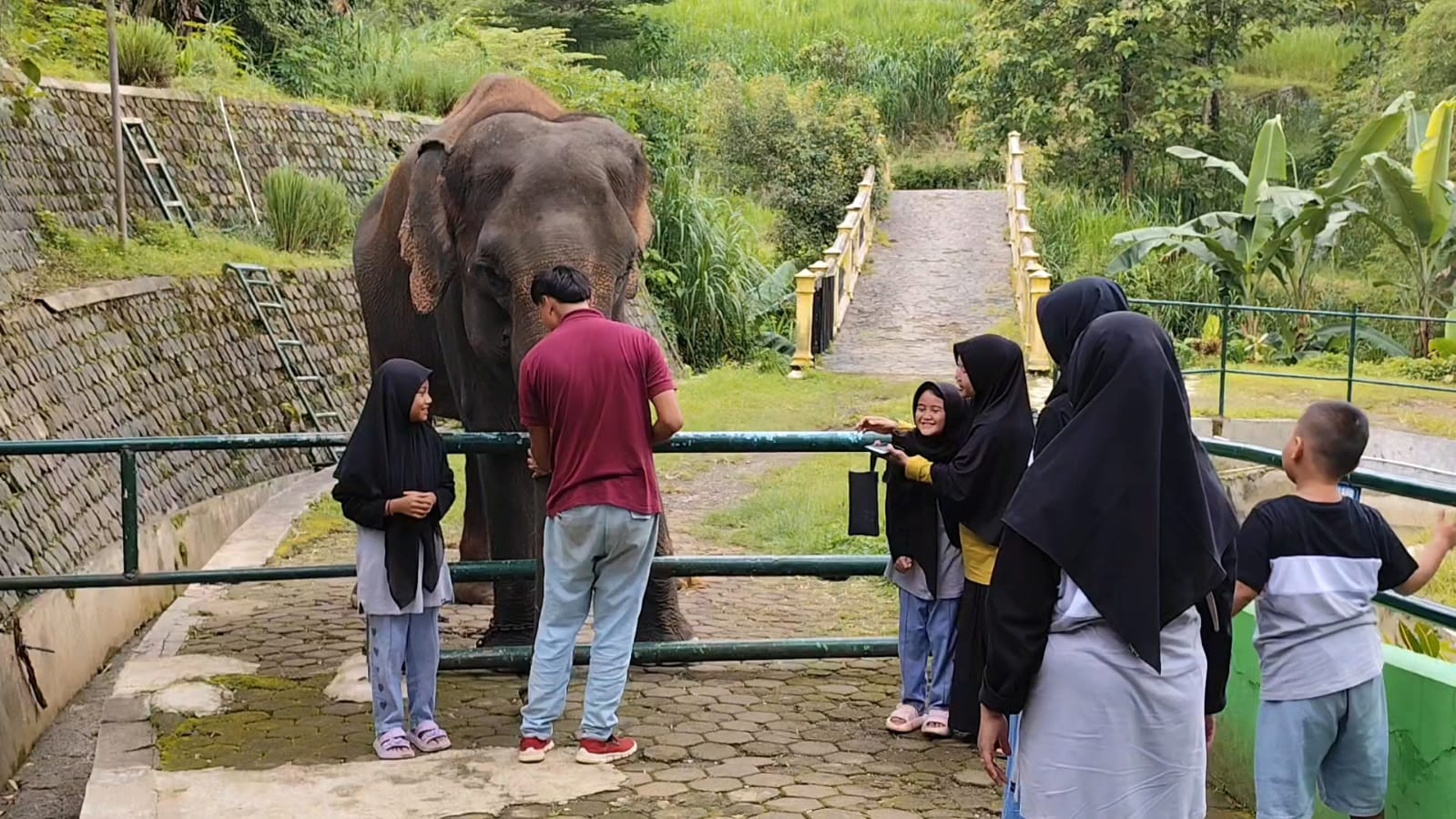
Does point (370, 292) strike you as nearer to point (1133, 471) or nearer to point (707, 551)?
point (707, 551)

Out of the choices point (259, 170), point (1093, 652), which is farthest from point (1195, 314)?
point (1093, 652)

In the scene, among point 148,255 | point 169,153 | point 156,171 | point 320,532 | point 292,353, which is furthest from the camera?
point 169,153

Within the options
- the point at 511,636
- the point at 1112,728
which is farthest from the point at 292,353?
the point at 1112,728

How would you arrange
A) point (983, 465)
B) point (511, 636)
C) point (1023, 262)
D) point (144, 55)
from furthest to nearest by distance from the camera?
1. point (1023, 262)
2. point (144, 55)
3. point (511, 636)
4. point (983, 465)

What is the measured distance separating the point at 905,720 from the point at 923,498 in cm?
89

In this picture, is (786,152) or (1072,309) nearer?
(1072,309)

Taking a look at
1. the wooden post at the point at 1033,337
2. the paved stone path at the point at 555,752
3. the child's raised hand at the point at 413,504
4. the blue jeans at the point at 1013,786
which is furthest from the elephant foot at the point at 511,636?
the wooden post at the point at 1033,337

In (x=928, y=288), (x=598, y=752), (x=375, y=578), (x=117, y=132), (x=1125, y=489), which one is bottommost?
(x=928, y=288)

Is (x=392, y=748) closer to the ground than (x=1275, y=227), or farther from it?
closer to the ground

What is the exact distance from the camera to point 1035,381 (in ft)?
62.9

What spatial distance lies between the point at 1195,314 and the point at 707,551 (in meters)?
14.8

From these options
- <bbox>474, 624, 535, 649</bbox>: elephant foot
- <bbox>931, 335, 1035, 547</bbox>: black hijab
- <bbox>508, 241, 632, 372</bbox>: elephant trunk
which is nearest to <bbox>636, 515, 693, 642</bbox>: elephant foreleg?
<bbox>474, 624, 535, 649</bbox>: elephant foot

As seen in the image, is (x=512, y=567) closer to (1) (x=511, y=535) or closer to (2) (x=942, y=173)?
(1) (x=511, y=535)

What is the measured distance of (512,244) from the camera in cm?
637
